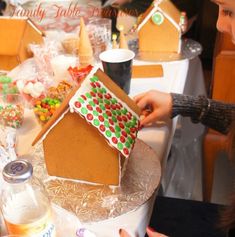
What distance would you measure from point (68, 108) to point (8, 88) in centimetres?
44

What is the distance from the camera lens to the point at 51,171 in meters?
0.77

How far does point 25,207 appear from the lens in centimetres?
51

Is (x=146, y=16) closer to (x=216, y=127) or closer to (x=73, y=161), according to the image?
(x=216, y=127)

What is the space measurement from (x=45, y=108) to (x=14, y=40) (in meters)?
0.42

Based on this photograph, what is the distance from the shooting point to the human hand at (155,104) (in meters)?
0.97

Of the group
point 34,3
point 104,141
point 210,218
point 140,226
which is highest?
point 34,3

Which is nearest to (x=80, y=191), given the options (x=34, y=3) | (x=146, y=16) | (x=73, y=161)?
(x=73, y=161)

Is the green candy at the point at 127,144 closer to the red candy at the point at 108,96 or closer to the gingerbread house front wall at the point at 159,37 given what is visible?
the red candy at the point at 108,96

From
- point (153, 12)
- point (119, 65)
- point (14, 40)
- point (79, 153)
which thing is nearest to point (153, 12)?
point (153, 12)

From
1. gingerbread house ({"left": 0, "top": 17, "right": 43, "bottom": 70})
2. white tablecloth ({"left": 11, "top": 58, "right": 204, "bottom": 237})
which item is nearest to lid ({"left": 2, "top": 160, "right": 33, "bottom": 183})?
white tablecloth ({"left": 11, "top": 58, "right": 204, "bottom": 237})

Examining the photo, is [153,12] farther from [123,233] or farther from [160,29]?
[123,233]

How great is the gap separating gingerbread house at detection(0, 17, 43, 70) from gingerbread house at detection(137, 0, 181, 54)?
0.41 metres

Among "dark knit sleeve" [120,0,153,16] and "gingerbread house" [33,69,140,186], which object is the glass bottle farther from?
"dark knit sleeve" [120,0,153,16]

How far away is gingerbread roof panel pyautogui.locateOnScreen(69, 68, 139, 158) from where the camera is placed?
0.68m
